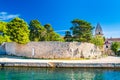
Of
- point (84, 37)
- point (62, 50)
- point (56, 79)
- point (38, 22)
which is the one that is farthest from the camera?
point (38, 22)

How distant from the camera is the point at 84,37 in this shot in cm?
4359

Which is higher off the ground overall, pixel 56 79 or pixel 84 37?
pixel 84 37

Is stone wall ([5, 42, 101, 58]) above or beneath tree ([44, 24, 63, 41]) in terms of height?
beneath

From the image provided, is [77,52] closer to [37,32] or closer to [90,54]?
[90,54]

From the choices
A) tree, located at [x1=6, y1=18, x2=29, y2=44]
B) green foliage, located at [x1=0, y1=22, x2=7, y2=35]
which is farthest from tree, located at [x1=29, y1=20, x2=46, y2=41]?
tree, located at [x1=6, y1=18, x2=29, y2=44]

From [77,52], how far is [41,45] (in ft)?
16.6

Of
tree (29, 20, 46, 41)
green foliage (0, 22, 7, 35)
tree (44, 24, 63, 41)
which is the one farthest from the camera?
tree (44, 24, 63, 41)

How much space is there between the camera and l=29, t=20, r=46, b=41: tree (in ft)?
173

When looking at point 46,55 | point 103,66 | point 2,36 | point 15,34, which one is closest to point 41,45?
point 46,55

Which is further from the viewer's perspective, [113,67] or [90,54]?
[90,54]

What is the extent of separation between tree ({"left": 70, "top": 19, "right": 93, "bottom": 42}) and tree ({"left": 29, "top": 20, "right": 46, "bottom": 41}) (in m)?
10.6

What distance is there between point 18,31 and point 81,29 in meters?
10.3

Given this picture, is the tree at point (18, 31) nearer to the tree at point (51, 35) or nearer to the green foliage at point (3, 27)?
the green foliage at point (3, 27)

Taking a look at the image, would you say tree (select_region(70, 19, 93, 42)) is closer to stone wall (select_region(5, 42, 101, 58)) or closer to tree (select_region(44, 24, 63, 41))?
stone wall (select_region(5, 42, 101, 58))
